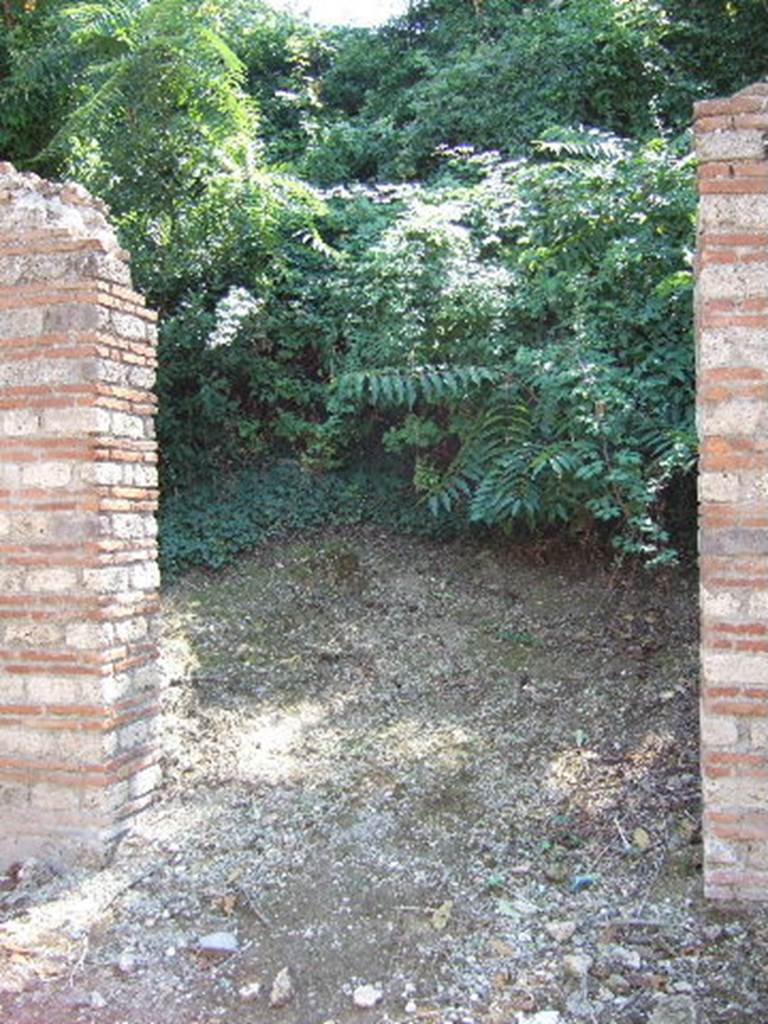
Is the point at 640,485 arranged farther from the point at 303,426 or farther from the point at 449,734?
the point at 303,426

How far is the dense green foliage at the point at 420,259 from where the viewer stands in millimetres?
6652

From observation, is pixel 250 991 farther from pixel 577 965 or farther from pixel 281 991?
pixel 577 965

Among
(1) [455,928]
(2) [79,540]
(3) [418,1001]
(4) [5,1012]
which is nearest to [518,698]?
(1) [455,928]

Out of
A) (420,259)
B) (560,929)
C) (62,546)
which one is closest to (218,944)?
(560,929)

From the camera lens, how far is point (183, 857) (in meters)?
4.57

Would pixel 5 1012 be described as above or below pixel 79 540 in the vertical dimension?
below

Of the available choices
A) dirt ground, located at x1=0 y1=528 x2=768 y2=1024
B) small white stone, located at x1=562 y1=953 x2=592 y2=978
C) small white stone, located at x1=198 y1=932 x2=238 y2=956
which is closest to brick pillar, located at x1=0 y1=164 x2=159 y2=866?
dirt ground, located at x1=0 y1=528 x2=768 y2=1024

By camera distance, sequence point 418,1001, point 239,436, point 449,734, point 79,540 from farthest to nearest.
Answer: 1. point 239,436
2. point 449,734
3. point 79,540
4. point 418,1001

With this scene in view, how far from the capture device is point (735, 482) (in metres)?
3.92

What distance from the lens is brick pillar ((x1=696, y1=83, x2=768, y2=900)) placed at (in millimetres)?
3881

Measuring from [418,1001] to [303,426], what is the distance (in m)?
5.28

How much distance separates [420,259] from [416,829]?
4.70 m

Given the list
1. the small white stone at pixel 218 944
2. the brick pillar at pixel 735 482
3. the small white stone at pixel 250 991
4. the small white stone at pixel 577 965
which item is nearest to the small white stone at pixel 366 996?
the small white stone at pixel 250 991

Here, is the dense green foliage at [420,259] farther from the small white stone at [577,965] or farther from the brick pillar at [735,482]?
the small white stone at [577,965]
